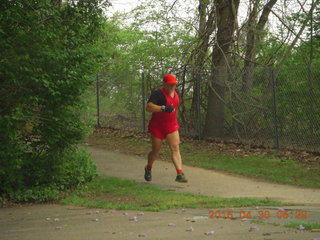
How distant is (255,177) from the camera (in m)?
11.4

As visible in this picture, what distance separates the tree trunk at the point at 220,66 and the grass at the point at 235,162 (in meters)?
0.67

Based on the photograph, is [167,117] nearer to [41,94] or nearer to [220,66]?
[41,94]

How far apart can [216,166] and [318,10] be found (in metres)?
4.88

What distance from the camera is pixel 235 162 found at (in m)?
13.1

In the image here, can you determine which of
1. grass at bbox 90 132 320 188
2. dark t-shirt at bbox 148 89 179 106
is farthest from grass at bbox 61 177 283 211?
grass at bbox 90 132 320 188

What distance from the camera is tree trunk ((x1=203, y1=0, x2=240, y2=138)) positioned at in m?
15.7

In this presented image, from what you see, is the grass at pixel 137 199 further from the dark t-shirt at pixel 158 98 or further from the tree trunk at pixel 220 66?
the tree trunk at pixel 220 66

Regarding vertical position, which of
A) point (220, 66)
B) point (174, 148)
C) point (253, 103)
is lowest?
point (174, 148)

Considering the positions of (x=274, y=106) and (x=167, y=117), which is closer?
(x=167, y=117)

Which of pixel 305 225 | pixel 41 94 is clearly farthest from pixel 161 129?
pixel 305 225

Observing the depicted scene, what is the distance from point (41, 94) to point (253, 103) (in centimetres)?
746

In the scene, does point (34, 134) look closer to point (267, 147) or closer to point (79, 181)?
point (79, 181)

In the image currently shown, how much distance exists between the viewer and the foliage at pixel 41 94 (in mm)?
8359

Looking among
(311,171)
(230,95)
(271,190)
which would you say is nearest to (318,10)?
(230,95)
